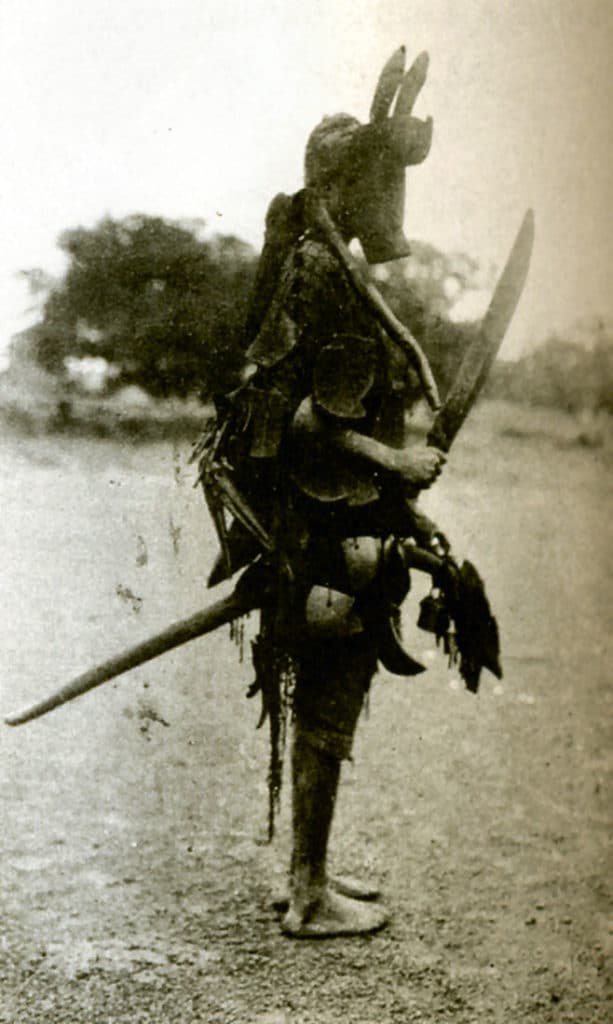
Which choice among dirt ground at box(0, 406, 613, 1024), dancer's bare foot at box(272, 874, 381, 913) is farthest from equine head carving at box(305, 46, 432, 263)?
dancer's bare foot at box(272, 874, 381, 913)

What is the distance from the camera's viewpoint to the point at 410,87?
130 inches

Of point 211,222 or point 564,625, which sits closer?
point 211,222

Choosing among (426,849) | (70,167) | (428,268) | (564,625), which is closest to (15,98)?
(70,167)

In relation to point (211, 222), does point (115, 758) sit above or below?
below

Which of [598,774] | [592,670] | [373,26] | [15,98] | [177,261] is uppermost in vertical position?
[373,26]

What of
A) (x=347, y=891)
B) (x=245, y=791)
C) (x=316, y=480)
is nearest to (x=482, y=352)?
(x=316, y=480)

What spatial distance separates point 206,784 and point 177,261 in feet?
4.58

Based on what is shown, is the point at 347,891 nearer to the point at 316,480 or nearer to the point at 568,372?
the point at 316,480

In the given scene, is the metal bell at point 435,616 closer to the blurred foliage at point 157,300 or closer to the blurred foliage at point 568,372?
the blurred foliage at point 568,372

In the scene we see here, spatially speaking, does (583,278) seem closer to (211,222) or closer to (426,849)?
(211,222)

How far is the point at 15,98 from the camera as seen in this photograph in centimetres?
343

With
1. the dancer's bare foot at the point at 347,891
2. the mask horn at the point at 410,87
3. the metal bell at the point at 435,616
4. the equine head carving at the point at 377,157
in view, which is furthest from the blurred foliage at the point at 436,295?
the dancer's bare foot at the point at 347,891

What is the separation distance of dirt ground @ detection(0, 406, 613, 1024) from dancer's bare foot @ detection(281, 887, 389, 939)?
34mm

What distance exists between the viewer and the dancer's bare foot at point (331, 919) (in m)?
3.52
